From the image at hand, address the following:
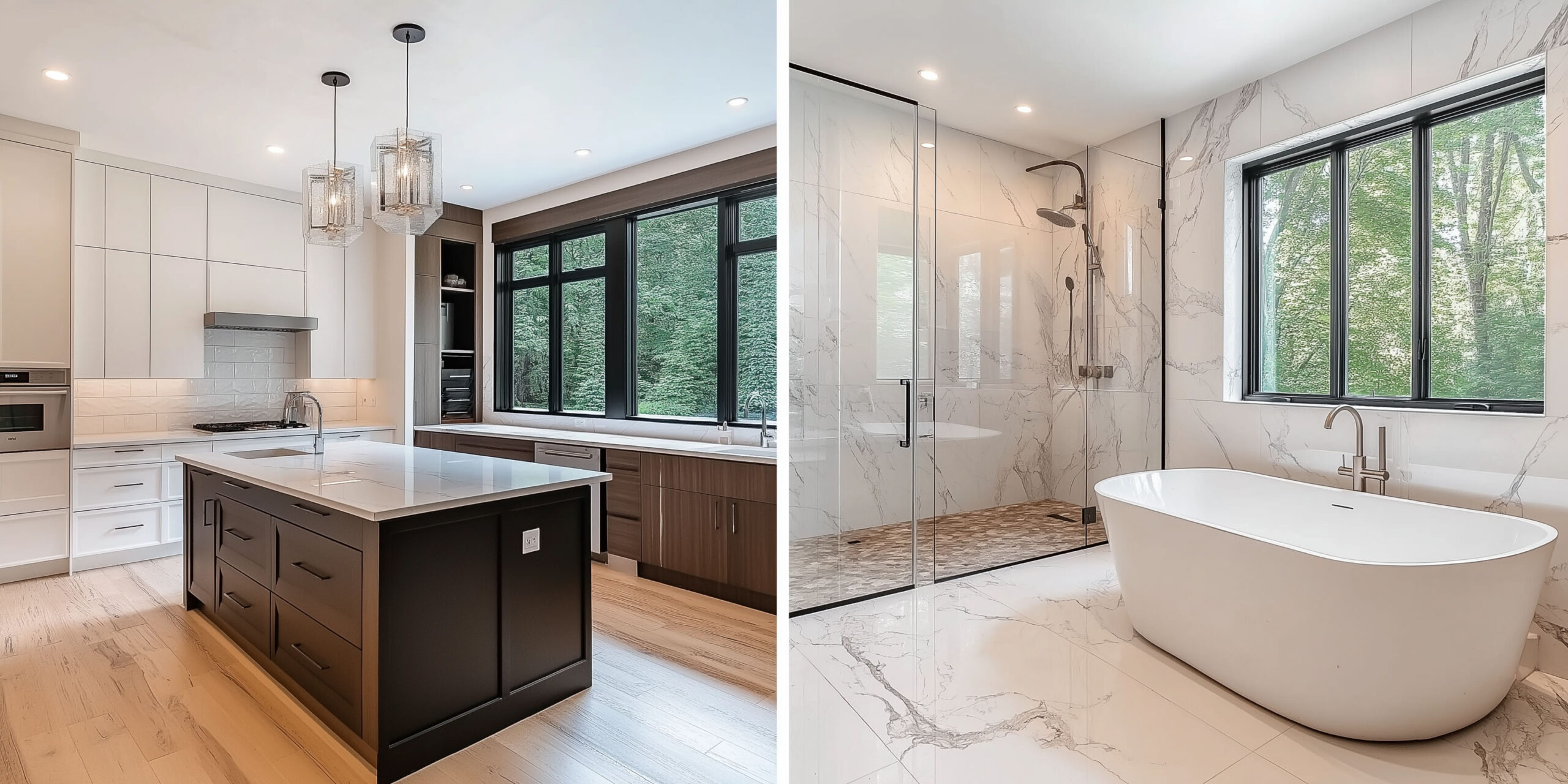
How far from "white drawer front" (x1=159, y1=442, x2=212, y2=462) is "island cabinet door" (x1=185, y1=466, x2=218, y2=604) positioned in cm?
107

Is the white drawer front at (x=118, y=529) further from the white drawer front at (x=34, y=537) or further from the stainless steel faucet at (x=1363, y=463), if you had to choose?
the stainless steel faucet at (x=1363, y=463)

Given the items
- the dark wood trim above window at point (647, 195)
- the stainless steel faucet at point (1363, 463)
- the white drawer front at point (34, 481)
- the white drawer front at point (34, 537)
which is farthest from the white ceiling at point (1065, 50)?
the white drawer front at point (34, 537)

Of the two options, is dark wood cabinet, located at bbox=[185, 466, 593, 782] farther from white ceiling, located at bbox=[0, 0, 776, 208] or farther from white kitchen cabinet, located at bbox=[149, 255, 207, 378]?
white kitchen cabinet, located at bbox=[149, 255, 207, 378]

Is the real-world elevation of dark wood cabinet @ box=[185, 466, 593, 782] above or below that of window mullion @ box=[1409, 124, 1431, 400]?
below

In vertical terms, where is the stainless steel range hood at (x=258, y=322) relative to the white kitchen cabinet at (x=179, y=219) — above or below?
below

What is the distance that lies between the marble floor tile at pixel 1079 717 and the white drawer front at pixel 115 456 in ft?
13.4

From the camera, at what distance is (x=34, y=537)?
383 cm

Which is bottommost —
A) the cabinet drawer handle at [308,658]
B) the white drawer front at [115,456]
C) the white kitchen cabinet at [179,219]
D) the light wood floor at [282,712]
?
the light wood floor at [282,712]

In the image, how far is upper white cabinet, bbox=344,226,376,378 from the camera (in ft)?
17.3

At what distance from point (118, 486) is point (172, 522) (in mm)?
346

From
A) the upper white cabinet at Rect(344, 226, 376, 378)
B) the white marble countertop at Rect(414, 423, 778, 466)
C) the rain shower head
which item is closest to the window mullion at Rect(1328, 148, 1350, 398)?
the rain shower head

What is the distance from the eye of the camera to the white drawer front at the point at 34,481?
3.75m

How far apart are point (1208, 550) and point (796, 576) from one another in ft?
4.53

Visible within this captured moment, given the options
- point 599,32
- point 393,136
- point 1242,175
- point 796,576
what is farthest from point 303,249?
point 1242,175
